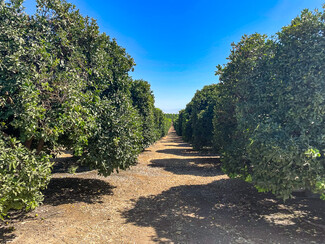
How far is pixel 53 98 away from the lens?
555 centimetres

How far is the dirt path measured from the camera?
5246 millimetres

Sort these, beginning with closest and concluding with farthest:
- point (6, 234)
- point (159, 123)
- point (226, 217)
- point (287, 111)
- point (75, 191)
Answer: point (6, 234), point (287, 111), point (226, 217), point (75, 191), point (159, 123)

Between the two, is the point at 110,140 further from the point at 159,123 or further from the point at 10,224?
the point at 159,123

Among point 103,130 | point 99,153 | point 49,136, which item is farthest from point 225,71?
point 49,136

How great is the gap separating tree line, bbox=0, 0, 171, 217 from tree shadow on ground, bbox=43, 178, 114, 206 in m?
1.70

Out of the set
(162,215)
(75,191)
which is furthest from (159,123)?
(162,215)

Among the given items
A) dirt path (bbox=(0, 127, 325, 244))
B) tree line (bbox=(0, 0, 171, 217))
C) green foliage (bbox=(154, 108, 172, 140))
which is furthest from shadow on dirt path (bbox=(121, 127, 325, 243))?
green foliage (bbox=(154, 108, 172, 140))

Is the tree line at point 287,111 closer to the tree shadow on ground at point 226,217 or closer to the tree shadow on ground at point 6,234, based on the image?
the tree shadow on ground at point 226,217

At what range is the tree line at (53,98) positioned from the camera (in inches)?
181

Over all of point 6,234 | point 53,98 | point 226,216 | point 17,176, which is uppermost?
point 53,98

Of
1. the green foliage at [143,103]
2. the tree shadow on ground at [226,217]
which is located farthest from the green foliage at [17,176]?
the green foliage at [143,103]

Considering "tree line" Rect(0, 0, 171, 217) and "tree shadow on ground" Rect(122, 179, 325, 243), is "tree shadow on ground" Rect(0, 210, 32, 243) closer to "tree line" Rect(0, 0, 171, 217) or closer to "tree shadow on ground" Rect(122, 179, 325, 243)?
"tree line" Rect(0, 0, 171, 217)

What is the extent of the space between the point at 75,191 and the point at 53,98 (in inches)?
210

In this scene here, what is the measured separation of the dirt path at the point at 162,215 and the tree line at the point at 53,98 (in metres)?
1.18
